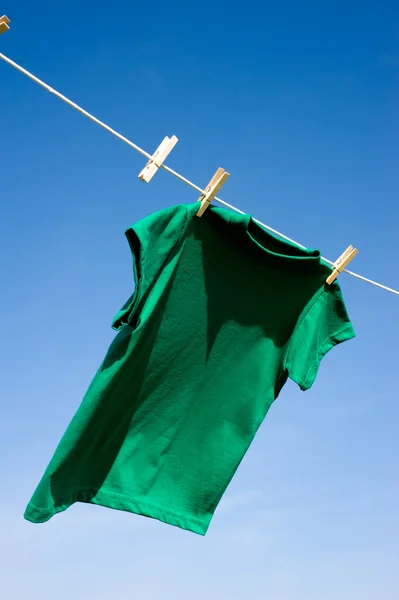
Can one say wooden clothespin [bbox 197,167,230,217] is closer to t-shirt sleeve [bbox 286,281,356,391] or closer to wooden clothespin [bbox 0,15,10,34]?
t-shirt sleeve [bbox 286,281,356,391]

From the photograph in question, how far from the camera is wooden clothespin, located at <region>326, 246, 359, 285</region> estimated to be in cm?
402

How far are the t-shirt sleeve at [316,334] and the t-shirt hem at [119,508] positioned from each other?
0.84 m

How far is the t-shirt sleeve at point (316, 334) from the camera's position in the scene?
3.91m

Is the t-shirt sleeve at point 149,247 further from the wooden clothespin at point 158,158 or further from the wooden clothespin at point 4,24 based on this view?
the wooden clothespin at point 4,24

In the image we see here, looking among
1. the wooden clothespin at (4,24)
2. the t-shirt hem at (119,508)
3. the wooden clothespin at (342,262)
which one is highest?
the wooden clothespin at (342,262)

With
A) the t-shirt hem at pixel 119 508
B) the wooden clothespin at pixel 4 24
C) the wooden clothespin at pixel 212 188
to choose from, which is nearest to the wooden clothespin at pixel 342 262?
the wooden clothespin at pixel 212 188

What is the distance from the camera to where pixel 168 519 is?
11.8 ft

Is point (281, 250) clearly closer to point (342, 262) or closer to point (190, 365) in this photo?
point (342, 262)

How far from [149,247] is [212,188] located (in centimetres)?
40

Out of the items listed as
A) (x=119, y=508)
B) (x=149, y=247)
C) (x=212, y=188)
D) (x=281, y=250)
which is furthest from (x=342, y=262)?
(x=119, y=508)

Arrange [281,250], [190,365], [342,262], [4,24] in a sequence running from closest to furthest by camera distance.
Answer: [4,24], [190,365], [281,250], [342,262]

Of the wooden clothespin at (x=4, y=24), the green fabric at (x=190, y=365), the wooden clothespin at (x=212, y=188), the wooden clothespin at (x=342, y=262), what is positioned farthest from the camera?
the wooden clothespin at (x=342, y=262)

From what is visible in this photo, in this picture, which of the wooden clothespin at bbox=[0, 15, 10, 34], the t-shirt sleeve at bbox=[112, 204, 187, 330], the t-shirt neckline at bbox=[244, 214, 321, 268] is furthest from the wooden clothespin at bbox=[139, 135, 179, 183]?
the wooden clothespin at bbox=[0, 15, 10, 34]

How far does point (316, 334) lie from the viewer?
13.2 feet
